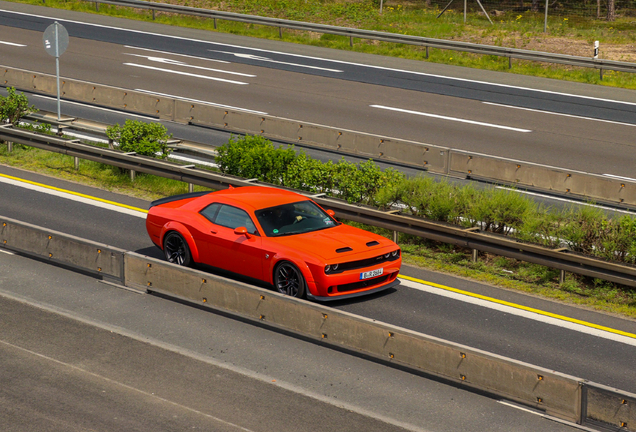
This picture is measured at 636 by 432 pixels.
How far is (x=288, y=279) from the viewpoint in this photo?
11.2 m

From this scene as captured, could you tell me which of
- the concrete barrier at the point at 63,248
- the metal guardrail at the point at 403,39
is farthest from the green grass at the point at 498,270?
the metal guardrail at the point at 403,39

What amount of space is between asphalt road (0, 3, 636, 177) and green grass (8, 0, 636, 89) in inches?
52.3

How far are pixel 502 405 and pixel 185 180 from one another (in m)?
9.55

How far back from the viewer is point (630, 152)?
20203 millimetres

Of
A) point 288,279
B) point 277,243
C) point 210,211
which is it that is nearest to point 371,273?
point 288,279

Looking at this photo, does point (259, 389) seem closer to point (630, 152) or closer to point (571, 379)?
point (571, 379)

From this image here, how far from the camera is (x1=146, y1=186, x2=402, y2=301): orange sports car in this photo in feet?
35.8

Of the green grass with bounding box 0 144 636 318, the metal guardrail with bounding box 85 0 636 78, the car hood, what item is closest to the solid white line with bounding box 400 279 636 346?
the green grass with bounding box 0 144 636 318

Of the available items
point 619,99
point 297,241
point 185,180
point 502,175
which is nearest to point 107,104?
point 185,180

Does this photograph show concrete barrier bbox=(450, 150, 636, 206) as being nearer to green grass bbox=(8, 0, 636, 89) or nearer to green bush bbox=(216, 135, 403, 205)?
green bush bbox=(216, 135, 403, 205)

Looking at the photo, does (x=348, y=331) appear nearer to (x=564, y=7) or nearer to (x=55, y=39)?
(x=55, y=39)

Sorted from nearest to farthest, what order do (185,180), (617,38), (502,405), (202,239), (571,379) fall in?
(571,379) < (502,405) < (202,239) < (185,180) < (617,38)

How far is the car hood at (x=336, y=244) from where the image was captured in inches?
432

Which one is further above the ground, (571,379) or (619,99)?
(619,99)
